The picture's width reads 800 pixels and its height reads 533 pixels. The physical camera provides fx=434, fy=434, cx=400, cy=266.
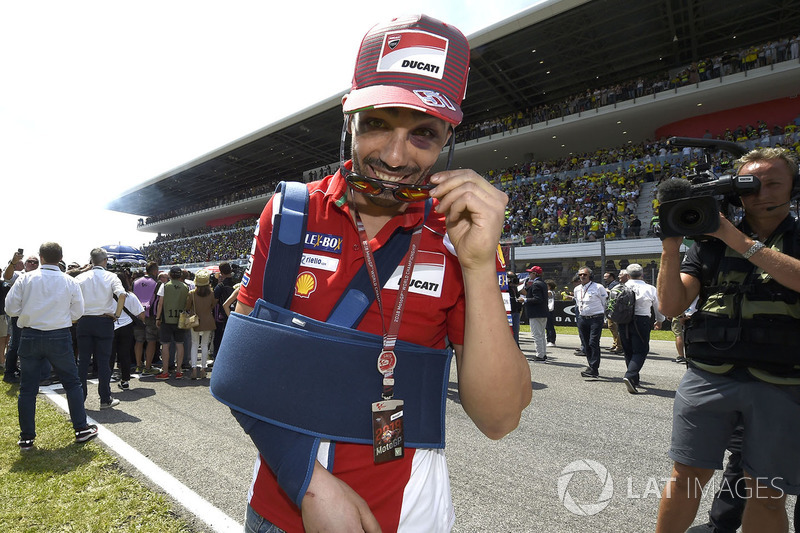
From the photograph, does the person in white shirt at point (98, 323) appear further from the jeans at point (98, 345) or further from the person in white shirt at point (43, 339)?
the person in white shirt at point (43, 339)

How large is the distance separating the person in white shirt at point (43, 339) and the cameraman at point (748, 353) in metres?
4.96

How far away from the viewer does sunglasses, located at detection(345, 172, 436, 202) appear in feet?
3.22

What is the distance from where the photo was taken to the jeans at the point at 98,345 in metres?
5.26

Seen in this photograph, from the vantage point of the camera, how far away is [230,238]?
4419 centimetres

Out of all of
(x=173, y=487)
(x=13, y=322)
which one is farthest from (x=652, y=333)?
(x=13, y=322)

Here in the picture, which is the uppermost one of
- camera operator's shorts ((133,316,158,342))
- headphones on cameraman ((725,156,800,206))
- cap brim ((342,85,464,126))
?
headphones on cameraman ((725,156,800,206))

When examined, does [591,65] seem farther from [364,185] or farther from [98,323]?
Result: [364,185]

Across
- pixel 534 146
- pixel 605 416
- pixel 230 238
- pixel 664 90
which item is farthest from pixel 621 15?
pixel 230 238

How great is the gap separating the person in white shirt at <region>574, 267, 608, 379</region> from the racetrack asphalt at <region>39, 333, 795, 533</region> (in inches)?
40.3

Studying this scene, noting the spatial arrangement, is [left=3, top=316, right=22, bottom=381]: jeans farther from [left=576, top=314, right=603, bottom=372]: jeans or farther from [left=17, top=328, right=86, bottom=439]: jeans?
[left=576, top=314, right=603, bottom=372]: jeans

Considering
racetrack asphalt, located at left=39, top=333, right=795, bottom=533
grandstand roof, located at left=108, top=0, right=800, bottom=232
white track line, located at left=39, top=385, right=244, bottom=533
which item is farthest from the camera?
grandstand roof, located at left=108, top=0, right=800, bottom=232

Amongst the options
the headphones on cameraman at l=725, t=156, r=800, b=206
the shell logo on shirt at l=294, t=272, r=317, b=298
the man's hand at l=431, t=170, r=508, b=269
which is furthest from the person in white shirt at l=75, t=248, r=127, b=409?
the headphones on cameraman at l=725, t=156, r=800, b=206

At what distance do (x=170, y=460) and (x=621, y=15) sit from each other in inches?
1034

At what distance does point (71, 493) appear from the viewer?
3133 millimetres
